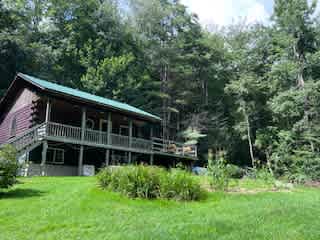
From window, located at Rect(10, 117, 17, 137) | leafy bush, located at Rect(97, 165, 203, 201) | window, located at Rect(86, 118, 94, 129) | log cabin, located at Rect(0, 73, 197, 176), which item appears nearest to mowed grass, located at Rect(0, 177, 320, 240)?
leafy bush, located at Rect(97, 165, 203, 201)

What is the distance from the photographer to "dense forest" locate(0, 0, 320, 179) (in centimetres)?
2550

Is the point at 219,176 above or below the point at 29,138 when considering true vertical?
below

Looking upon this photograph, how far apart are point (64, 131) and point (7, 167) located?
8.95 m

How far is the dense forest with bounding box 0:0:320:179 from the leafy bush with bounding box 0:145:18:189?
2080 centimetres

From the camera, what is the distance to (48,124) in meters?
16.0

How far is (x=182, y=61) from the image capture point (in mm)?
34906

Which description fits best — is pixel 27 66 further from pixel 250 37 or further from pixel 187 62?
pixel 250 37

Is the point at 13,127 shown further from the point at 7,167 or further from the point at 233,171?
the point at 233,171

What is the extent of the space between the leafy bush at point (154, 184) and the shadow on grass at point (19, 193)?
218 cm

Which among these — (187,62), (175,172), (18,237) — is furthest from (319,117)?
(18,237)

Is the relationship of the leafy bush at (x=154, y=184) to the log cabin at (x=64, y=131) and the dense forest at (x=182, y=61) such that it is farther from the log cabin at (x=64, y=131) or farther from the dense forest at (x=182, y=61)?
the dense forest at (x=182, y=61)

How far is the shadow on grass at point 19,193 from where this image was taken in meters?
8.36

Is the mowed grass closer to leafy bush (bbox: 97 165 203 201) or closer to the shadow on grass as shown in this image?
the shadow on grass

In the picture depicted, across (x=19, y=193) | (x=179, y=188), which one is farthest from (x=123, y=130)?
(x=179, y=188)
